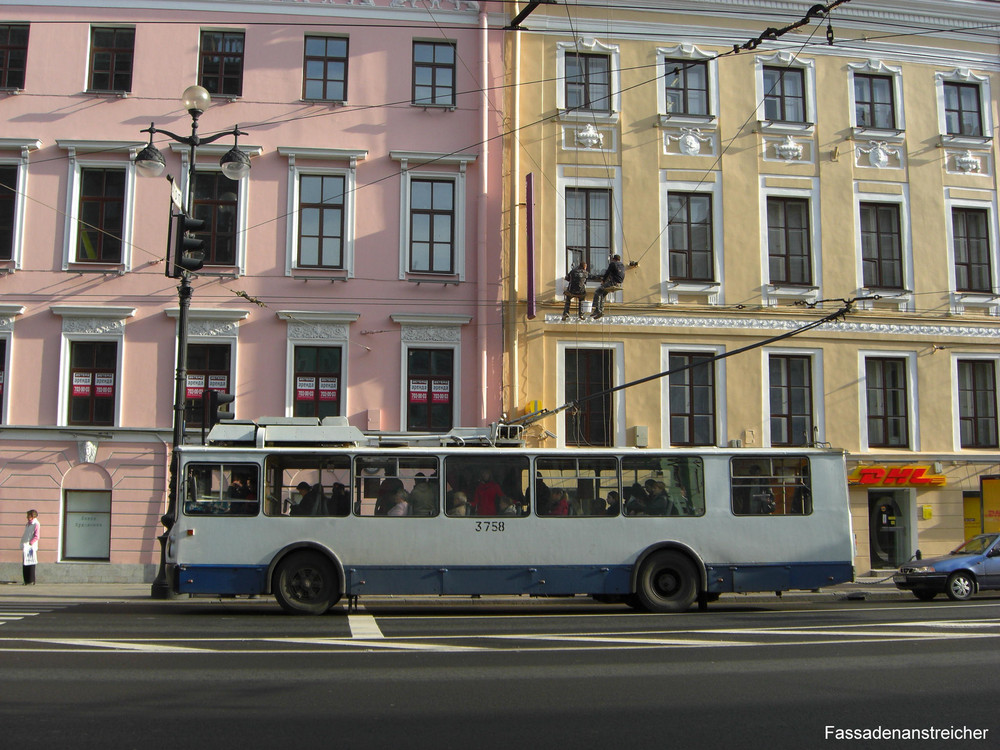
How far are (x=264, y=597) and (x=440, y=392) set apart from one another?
6.48 m

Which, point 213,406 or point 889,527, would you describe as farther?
point 889,527

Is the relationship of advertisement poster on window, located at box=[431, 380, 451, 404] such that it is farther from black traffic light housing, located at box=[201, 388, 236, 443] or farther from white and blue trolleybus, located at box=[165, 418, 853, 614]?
black traffic light housing, located at box=[201, 388, 236, 443]

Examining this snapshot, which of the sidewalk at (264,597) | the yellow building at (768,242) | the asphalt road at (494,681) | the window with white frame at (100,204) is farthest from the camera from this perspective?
the yellow building at (768,242)

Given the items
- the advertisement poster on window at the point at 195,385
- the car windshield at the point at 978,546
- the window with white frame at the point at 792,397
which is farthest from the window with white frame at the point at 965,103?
the advertisement poster on window at the point at 195,385

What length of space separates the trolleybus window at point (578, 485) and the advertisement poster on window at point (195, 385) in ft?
33.3

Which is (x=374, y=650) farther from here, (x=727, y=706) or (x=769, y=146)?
(x=769, y=146)

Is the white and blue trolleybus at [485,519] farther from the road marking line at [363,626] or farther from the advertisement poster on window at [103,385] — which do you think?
the advertisement poster on window at [103,385]

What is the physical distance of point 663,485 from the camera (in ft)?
49.6

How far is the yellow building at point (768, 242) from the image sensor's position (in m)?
22.6

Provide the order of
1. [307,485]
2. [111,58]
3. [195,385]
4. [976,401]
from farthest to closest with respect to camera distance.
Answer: [976,401], [111,58], [195,385], [307,485]

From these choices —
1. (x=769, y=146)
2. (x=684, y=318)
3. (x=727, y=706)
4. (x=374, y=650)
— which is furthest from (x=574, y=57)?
(x=727, y=706)

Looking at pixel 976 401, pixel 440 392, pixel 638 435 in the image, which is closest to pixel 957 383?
pixel 976 401

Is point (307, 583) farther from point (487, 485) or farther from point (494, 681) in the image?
point (494, 681)

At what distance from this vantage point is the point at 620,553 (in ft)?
48.5
